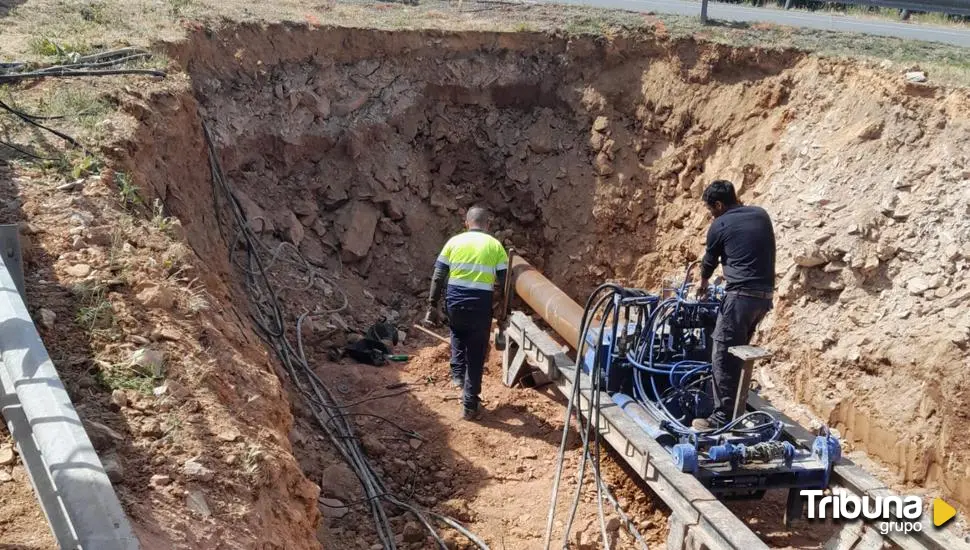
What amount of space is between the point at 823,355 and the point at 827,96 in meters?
3.28

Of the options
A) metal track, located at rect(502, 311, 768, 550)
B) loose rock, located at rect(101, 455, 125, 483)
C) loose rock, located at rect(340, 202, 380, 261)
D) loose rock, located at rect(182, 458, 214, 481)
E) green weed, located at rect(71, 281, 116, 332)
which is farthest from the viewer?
loose rock, located at rect(340, 202, 380, 261)

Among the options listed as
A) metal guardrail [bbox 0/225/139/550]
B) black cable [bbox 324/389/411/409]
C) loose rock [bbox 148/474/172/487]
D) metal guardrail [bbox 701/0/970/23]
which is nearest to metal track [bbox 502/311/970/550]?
black cable [bbox 324/389/411/409]

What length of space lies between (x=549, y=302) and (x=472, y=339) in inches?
31.8

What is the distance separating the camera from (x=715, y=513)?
4594 millimetres

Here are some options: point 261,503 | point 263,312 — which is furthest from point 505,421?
point 261,503

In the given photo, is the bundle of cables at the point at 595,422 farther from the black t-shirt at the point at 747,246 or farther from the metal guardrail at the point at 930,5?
the metal guardrail at the point at 930,5

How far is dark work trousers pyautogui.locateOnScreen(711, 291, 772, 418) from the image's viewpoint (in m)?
5.43

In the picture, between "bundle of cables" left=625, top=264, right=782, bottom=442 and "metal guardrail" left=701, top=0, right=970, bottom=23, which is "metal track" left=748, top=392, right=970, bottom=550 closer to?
"bundle of cables" left=625, top=264, right=782, bottom=442

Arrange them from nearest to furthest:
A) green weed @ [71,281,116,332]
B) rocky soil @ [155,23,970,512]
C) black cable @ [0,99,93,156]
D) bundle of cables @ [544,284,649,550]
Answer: green weed @ [71,281,116,332] → bundle of cables @ [544,284,649,550] → black cable @ [0,99,93,156] → rocky soil @ [155,23,970,512]

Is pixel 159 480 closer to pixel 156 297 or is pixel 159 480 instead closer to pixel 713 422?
pixel 156 297

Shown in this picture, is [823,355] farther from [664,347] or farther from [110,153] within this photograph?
[110,153]

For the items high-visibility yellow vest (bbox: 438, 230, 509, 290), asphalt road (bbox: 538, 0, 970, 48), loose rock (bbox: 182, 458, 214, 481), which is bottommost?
high-visibility yellow vest (bbox: 438, 230, 509, 290)

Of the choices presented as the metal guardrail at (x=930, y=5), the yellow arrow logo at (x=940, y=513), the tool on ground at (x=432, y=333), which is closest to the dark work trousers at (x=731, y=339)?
the yellow arrow logo at (x=940, y=513)

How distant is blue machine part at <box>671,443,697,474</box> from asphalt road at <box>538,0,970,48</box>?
9855 millimetres
